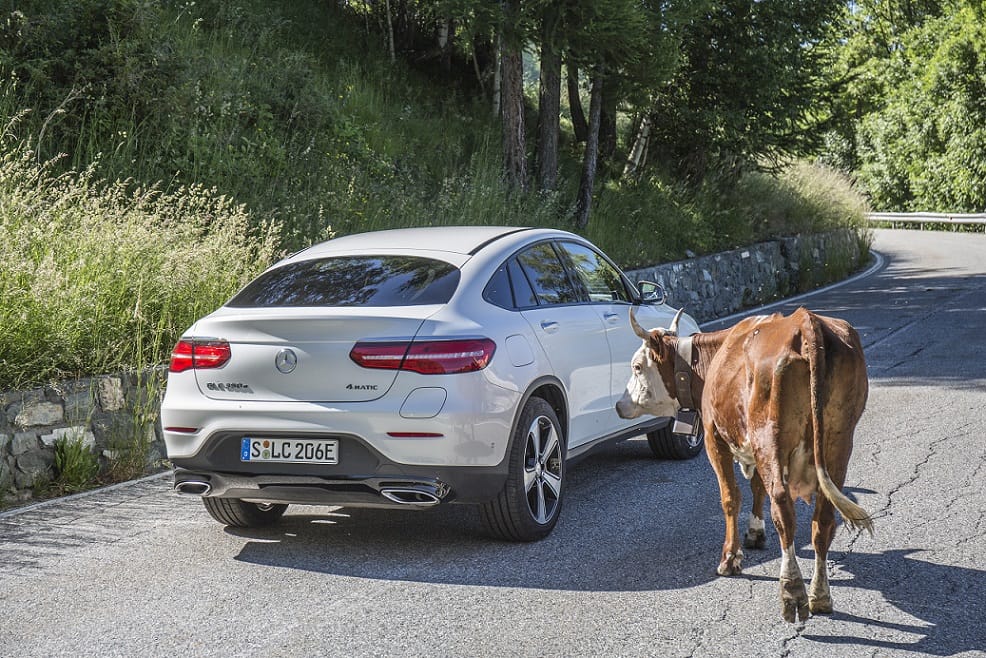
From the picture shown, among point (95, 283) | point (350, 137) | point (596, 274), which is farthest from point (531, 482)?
point (350, 137)

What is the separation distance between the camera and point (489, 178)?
17.7 meters

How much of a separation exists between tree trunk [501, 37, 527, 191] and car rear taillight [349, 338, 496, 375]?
41.0 ft

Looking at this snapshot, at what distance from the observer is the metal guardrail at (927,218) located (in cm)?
3822

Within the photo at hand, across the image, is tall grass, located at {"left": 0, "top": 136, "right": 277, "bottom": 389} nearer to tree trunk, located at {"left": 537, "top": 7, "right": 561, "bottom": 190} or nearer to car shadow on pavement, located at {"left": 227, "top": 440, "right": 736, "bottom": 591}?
car shadow on pavement, located at {"left": 227, "top": 440, "right": 736, "bottom": 591}

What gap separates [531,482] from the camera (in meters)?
6.14

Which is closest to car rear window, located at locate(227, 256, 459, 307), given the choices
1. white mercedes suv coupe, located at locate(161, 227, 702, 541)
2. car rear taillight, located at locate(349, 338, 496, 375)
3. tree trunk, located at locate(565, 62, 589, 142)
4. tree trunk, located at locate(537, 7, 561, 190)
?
white mercedes suv coupe, located at locate(161, 227, 702, 541)

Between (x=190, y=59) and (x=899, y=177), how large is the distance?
1483 inches

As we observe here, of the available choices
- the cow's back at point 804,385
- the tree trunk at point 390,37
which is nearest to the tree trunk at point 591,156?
the tree trunk at point 390,37

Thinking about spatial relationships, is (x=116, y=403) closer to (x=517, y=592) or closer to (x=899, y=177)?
(x=517, y=592)

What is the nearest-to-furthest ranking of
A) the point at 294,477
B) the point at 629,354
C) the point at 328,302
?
the point at 294,477 → the point at 328,302 → the point at 629,354

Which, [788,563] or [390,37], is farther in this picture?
[390,37]

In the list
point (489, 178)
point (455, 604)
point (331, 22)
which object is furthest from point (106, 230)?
point (331, 22)

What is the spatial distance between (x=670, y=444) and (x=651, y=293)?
1.25 meters

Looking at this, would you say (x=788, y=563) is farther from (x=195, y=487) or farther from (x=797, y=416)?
(x=195, y=487)
